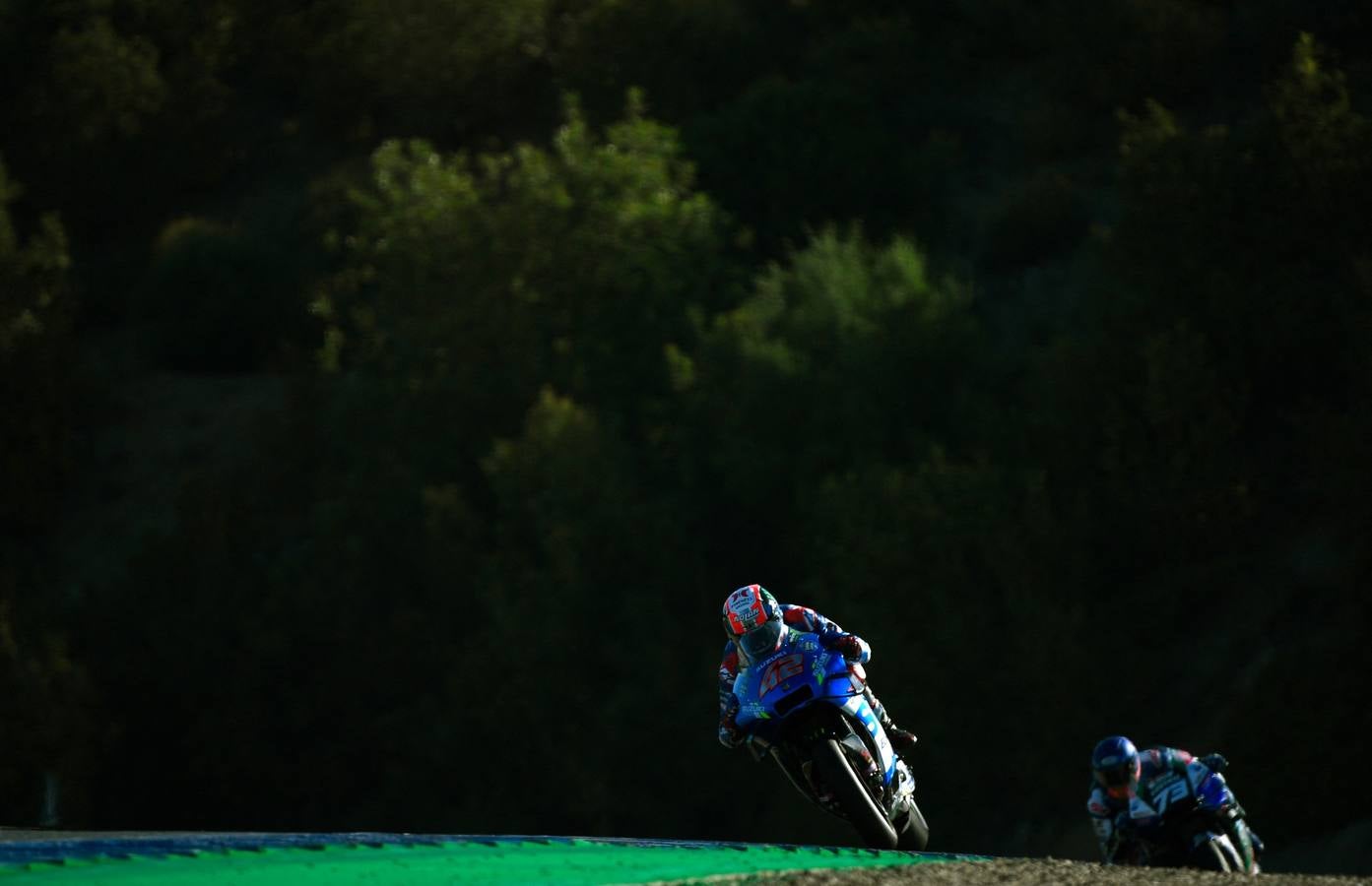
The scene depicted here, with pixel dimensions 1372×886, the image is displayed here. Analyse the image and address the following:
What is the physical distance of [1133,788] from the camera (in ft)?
45.9

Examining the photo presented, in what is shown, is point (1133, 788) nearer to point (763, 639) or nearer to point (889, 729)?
point (889, 729)

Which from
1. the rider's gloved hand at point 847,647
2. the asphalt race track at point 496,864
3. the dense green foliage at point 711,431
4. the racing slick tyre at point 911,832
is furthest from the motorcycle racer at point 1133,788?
the dense green foliage at point 711,431

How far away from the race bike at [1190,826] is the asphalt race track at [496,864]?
208cm

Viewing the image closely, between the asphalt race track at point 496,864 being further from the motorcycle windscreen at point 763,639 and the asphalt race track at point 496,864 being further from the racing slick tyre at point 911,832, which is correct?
the motorcycle windscreen at point 763,639

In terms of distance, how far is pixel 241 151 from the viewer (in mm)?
59844

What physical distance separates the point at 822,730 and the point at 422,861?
266 cm

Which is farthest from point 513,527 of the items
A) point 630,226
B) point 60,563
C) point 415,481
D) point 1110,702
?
point 60,563

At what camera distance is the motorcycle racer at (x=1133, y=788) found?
45.4ft

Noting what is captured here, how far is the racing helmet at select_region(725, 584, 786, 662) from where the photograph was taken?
1316 cm

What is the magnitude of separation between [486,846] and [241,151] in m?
50.0

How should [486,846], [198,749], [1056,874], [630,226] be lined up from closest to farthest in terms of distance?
[1056,874] < [486,846] < [198,749] < [630,226]

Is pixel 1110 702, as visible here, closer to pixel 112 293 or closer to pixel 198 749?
pixel 198 749

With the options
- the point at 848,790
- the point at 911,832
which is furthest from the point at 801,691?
the point at 911,832

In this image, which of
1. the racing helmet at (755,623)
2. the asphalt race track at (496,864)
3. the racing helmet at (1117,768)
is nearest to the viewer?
the asphalt race track at (496,864)
